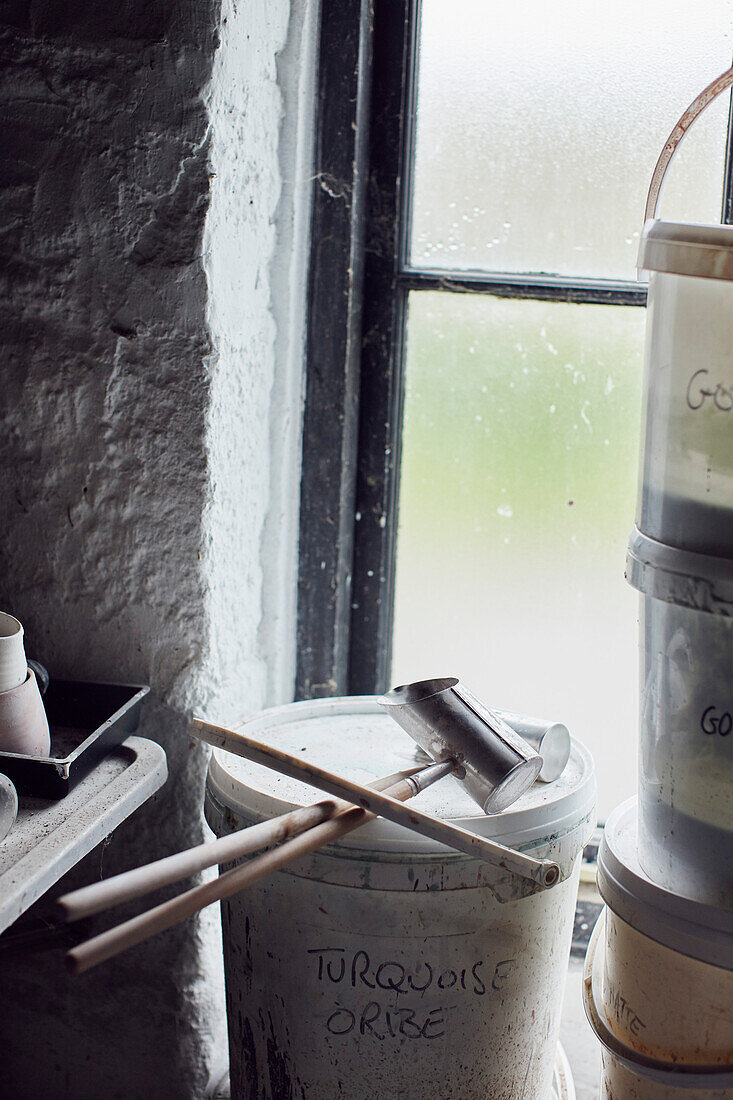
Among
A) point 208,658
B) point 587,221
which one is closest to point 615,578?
point 587,221

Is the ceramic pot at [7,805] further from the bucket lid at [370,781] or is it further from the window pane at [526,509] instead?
the window pane at [526,509]

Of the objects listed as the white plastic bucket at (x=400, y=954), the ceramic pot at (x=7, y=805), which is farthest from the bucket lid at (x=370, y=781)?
the ceramic pot at (x=7, y=805)

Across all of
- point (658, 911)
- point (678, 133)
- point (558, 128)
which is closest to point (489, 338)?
point (558, 128)

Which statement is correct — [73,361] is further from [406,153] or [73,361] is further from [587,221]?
[587,221]

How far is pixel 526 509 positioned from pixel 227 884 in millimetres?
817

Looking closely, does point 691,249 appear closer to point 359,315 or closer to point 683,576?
point 683,576

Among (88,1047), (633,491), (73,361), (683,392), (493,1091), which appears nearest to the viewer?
(683,392)

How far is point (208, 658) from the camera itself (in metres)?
1.21

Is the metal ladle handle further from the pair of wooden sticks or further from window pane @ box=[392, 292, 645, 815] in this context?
the pair of wooden sticks

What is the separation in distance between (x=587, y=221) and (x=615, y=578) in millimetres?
521

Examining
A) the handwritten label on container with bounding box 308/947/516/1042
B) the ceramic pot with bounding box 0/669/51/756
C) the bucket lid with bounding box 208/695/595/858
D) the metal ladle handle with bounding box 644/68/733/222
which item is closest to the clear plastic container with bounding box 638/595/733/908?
the bucket lid with bounding box 208/695/595/858

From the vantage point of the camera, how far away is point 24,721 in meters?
0.98

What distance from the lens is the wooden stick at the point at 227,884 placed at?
681 mm

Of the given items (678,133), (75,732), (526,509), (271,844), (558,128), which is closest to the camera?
(271,844)
